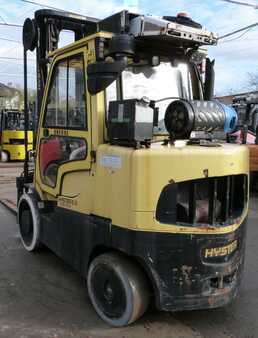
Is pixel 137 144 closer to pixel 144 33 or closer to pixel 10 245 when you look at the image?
pixel 144 33

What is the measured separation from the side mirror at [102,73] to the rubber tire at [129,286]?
1.49 meters

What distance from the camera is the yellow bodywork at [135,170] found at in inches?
136

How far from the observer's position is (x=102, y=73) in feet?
12.0

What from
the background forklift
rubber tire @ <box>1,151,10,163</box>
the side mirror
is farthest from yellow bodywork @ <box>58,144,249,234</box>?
rubber tire @ <box>1,151,10,163</box>

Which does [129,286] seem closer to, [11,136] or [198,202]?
[198,202]

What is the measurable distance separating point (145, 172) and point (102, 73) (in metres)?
0.93

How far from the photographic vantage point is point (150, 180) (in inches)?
136

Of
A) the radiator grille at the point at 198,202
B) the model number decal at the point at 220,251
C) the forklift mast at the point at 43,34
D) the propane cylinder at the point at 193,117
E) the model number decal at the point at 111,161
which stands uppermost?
the forklift mast at the point at 43,34

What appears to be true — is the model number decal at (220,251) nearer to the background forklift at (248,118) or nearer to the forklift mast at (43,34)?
the forklift mast at (43,34)

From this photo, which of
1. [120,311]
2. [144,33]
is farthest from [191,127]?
[120,311]

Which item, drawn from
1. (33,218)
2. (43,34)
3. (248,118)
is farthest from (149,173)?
(248,118)

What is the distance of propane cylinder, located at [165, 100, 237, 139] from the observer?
364 cm

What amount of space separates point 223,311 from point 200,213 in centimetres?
117

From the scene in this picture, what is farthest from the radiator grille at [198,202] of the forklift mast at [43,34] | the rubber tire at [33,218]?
the forklift mast at [43,34]
